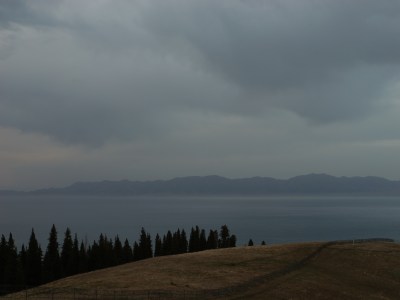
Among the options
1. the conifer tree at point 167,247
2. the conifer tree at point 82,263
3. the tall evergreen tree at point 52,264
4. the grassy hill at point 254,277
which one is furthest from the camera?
the conifer tree at point 167,247

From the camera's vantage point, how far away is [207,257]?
69.1m

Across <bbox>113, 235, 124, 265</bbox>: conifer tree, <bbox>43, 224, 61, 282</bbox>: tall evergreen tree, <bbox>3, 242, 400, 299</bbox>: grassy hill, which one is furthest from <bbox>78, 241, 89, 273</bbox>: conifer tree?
<bbox>3, 242, 400, 299</bbox>: grassy hill

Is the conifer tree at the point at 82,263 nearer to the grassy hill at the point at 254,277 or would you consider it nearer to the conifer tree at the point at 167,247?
the conifer tree at the point at 167,247

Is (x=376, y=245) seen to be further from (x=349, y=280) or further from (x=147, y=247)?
(x=147, y=247)

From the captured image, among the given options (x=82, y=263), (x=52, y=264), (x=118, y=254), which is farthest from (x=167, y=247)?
(x=52, y=264)

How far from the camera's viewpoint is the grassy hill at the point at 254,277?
1912 inches

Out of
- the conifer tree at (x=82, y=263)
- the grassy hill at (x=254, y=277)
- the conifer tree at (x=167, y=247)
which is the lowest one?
the conifer tree at (x=82, y=263)

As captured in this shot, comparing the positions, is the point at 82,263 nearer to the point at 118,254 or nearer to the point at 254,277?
the point at 118,254

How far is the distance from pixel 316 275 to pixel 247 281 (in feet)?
34.0

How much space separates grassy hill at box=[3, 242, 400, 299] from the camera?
48562 millimetres

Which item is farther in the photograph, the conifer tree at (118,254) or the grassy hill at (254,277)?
the conifer tree at (118,254)

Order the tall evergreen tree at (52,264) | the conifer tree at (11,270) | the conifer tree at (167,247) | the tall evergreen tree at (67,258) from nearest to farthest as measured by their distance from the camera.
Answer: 1. the conifer tree at (11,270)
2. the tall evergreen tree at (52,264)
3. the tall evergreen tree at (67,258)
4. the conifer tree at (167,247)

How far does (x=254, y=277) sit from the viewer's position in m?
56.0

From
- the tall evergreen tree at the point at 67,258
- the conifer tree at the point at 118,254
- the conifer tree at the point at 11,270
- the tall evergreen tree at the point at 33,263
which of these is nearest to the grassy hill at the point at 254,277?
the conifer tree at the point at 11,270
